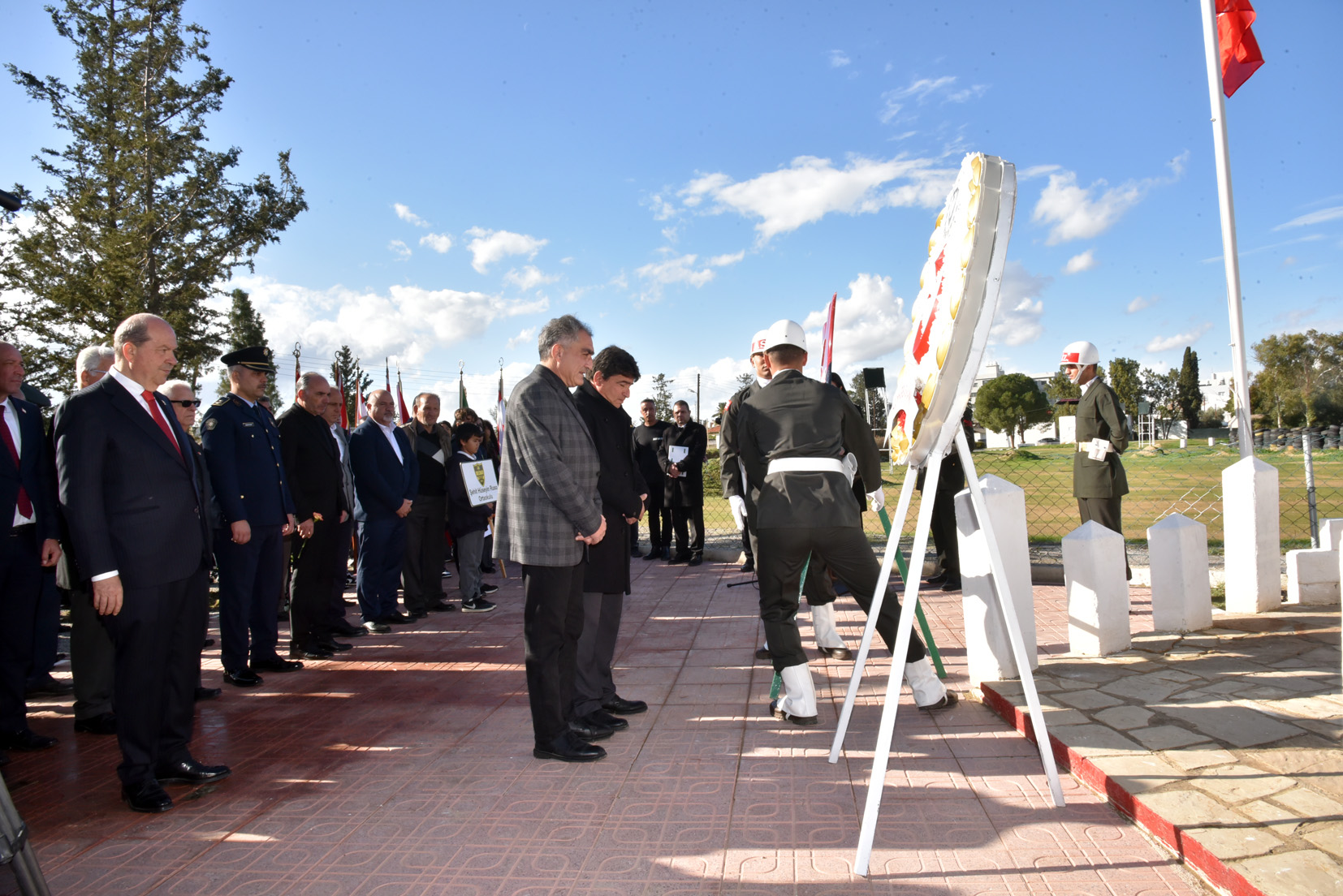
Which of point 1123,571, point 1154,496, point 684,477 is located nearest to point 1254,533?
point 1123,571

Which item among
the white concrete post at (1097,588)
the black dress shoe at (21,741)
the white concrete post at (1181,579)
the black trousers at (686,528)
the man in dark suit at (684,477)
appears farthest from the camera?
the black trousers at (686,528)

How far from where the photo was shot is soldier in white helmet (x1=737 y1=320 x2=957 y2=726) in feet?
12.6

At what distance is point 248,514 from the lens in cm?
532

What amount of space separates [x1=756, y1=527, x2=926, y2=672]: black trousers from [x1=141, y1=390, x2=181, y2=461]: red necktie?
2.90 m

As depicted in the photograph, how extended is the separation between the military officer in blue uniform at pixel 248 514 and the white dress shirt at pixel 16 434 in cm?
94

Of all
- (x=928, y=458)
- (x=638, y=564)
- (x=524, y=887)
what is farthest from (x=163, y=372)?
(x=638, y=564)

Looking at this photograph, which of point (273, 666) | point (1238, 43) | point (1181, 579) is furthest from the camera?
point (1238, 43)

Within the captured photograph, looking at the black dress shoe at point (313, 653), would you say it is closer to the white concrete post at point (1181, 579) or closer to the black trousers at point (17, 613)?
the black trousers at point (17, 613)

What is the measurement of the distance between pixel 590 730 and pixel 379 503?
376 cm

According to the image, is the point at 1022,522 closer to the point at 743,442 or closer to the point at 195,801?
the point at 743,442

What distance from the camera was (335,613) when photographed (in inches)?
264

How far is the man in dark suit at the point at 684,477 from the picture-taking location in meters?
10.1

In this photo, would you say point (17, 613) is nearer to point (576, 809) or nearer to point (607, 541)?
point (607, 541)

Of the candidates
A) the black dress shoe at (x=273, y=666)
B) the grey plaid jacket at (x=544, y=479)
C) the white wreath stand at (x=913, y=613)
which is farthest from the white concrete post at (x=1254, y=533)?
the black dress shoe at (x=273, y=666)
